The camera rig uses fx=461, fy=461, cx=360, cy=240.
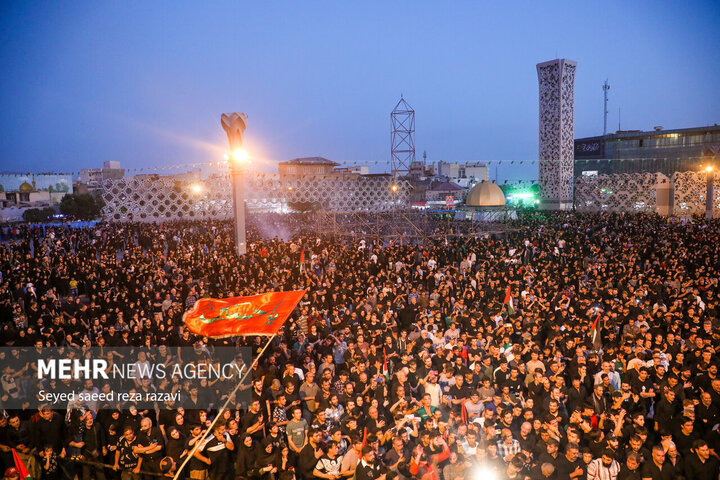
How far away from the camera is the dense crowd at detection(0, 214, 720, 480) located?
5.74m

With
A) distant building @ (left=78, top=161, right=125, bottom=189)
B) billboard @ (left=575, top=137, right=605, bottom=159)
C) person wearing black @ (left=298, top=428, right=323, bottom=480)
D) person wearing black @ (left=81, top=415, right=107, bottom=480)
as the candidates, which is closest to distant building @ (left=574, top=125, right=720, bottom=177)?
billboard @ (left=575, top=137, right=605, bottom=159)

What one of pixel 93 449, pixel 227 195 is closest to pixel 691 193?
pixel 227 195

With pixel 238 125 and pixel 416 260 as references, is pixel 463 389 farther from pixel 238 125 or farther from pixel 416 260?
pixel 238 125

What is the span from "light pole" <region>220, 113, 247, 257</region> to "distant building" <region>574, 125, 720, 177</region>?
5134cm

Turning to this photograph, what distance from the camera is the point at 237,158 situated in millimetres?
19281

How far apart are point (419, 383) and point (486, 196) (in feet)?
70.9

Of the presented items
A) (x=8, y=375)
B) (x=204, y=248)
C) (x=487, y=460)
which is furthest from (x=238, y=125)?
(x=487, y=460)

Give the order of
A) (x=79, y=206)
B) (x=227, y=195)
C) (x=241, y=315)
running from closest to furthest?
(x=241, y=315), (x=227, y=195), (x=79, y=206)

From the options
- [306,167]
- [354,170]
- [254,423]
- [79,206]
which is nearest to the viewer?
[254,423]

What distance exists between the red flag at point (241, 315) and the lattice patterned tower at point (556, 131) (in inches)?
1836

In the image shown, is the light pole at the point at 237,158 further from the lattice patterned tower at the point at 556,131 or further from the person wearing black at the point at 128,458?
the lattice patterned tower at the point at 556,131

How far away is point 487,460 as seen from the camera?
5680 millimetres

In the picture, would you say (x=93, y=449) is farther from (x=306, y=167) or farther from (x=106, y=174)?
(x=106, y=174)

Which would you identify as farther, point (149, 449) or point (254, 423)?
point (254, 423)
